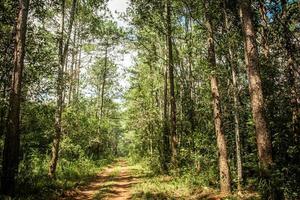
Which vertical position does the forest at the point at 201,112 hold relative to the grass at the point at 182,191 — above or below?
above

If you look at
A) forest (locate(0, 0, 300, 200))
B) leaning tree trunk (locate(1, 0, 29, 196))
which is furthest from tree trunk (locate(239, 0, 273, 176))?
leaning tree trunk (locate(1, 0, 29, 196))

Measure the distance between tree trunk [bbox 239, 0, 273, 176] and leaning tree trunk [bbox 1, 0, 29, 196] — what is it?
7.26m

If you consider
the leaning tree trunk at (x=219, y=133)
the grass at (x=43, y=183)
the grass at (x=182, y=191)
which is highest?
the leaning tree trunk at (x=219, y=133)

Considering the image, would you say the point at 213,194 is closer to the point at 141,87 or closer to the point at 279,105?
the point at 279,105

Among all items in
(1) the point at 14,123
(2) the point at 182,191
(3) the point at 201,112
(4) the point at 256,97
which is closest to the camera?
(4) the point at 256,97

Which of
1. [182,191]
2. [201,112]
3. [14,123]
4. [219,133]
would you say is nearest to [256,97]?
[219,133]

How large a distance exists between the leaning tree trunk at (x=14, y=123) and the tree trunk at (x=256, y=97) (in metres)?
7.26

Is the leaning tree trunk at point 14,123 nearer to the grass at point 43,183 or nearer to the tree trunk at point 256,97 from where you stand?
the grass at point 43,183

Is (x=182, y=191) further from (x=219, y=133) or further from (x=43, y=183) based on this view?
(x=43, y=183)

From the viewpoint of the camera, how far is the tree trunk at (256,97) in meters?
8.43

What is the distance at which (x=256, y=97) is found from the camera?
8828 millimetres

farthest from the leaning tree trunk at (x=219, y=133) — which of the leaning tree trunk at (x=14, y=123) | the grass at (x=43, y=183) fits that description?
the leaning tree trunk at (x=14, y=123)

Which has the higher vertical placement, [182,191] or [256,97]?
[256,97]

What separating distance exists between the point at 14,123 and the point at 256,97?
25.1ft
